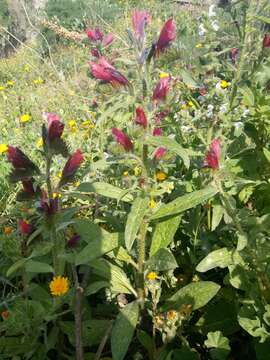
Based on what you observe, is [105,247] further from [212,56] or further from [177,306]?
[212,56]

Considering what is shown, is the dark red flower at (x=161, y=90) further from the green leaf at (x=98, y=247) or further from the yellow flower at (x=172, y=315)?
the yellow flower at (x=172, y=315)

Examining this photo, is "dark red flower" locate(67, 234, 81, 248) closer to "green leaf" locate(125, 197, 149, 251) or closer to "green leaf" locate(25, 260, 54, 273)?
"green leaf" locate(25, 260, 54, 273)

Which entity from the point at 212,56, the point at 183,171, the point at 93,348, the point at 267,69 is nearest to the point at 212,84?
the point at 212,56

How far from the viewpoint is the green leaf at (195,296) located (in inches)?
64.7

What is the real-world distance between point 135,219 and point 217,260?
0.36m

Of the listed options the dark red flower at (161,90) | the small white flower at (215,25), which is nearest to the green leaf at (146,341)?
the dark red flower at (161,90)

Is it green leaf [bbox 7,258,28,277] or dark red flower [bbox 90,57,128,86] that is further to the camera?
green leaf [bbox 7,258,28,277]

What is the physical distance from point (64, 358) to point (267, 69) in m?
1.69

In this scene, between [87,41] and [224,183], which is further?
[87,41]

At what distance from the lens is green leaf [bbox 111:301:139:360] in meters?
1.53

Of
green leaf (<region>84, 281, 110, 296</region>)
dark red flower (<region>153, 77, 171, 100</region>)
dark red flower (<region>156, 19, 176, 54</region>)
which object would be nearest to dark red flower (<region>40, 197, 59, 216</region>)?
green leaf (<region>84, 281, 110, 296</region>)

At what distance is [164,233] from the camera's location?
178 centimetres

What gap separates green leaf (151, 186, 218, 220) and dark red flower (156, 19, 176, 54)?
524 millimetres

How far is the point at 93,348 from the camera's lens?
1882 millimetres
